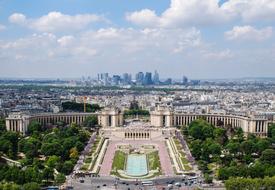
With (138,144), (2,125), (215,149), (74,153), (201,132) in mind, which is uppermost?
(2,125)

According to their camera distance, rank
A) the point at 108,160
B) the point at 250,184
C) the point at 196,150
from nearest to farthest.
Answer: the point at 250,184
the point at 108,160
the point at 196,150

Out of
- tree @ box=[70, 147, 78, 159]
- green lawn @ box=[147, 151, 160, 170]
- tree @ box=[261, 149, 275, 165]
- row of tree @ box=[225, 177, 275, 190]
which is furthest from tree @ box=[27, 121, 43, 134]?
row of tree @ box=[225, 177, 275, 190]

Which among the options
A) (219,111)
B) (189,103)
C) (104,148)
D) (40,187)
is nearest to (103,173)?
(40,187)

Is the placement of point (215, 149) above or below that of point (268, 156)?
above

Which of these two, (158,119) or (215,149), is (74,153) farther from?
(158,119)

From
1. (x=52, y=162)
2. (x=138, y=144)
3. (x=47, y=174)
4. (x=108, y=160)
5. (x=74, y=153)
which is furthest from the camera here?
(x=138, y=144)

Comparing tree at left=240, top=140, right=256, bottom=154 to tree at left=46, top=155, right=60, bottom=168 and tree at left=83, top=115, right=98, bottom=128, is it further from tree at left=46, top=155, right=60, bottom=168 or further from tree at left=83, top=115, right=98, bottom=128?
tree at left=83, top=115, right=98, bottom=128

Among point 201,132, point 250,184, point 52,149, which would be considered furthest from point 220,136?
point 250,184
